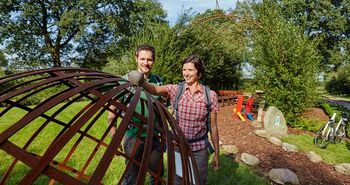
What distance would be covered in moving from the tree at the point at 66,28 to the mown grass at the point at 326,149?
39.6 ft

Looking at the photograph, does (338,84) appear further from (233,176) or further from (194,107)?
(194,107)

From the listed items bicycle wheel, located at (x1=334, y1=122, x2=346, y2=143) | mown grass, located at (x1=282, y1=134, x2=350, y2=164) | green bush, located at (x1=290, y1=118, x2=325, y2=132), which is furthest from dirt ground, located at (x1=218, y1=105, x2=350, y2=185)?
bicycle wheel, located at (x1=334, y1=122, x2=346, y2=143)

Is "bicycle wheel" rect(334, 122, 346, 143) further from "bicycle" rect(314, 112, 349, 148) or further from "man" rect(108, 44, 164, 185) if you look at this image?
"man" rect(108, 44, 164, 185)

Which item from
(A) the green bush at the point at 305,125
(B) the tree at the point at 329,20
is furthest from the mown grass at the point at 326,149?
(B) the tree at the point at 329,20

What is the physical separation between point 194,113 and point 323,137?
685cm

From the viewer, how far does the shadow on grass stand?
14.9ft

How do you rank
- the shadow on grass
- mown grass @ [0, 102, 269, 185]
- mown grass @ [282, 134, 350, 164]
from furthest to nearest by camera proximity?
1. mown grass @ [282, 134, 350, 164]
2. the shadow on grass
3. mown grass @ [0, 102, 269, 185]

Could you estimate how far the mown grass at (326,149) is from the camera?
667 centimetres

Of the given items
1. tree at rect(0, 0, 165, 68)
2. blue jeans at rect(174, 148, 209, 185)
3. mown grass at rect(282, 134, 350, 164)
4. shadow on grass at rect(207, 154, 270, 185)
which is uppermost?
tree at rect(0, 0, 165, 68)

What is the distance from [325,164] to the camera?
20.8 feet

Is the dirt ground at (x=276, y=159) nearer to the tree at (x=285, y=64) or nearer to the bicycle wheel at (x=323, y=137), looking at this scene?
the bicycle wheel at (x=323, y=137)

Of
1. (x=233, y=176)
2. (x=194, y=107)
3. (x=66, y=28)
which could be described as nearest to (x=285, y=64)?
(x=233, y=176)

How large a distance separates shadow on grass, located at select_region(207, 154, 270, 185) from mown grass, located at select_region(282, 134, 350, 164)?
267cm

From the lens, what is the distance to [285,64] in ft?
32.5
